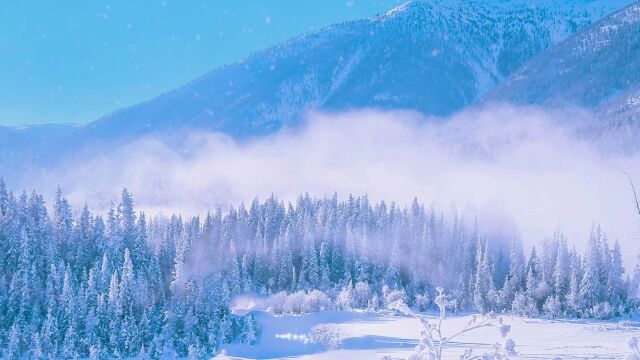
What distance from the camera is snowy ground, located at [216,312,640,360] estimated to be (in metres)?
75.1

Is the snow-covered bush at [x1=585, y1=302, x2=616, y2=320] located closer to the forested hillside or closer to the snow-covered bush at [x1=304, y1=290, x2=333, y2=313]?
the forested hillside

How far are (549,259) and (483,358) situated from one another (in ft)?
344

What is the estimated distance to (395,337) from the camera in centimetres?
8512

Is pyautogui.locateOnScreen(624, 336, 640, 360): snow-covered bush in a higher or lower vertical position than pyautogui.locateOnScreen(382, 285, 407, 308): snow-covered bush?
lower

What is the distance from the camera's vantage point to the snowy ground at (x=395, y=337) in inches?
2958

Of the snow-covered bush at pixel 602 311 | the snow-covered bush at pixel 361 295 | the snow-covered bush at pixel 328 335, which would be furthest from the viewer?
the snow-covered bush at pixel 361 295

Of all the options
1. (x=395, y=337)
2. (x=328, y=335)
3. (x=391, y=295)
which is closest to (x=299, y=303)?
(x=328, y=335)

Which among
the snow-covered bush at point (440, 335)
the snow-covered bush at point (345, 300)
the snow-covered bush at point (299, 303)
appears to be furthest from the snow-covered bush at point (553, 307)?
the snow-covered bush at point (440, 335)

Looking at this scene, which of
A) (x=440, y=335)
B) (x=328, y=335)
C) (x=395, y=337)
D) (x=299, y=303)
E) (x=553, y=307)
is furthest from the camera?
(x=299, y=303)

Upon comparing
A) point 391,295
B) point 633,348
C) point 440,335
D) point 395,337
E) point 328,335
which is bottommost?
point 395,337

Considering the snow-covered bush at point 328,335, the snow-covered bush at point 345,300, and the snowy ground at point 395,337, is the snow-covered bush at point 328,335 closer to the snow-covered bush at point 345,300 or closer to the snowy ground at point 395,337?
the snowy ground at point 395,337

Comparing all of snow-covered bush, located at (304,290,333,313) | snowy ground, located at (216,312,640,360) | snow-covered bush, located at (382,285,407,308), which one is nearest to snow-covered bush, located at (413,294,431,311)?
snow-covered bush, located at (382,285,407,308)

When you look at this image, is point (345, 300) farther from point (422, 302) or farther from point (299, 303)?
point (422, 302)

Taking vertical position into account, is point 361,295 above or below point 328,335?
above
